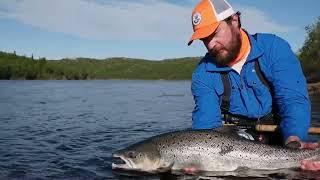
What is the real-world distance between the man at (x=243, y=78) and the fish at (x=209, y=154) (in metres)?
0.28

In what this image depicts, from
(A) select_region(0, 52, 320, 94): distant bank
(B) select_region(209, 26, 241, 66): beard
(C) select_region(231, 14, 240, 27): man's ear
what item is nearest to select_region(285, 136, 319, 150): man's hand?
(B) select_region(209, 26, 241, 66): beard

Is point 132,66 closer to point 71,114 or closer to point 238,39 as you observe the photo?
point 71,114

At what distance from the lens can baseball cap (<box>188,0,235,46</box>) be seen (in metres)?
6.14

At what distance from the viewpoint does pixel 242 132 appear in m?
6.67

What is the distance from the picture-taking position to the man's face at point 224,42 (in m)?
6.21

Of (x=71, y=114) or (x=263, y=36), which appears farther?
(x=71, y=114)

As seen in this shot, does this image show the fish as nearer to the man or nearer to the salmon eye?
the salmon eye

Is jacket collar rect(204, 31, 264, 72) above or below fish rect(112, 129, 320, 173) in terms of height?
above

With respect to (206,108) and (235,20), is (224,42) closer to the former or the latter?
(235,20)

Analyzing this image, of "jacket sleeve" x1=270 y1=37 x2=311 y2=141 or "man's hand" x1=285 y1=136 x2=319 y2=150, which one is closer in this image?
"man's hand" x1=285 y1=136 x2=319 y2=150

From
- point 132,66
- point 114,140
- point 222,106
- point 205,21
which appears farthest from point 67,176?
point 132,66

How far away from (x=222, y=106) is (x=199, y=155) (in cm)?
98

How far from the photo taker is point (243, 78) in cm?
656

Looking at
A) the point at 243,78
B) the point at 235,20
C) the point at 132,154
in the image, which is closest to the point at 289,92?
the point at 243,78
